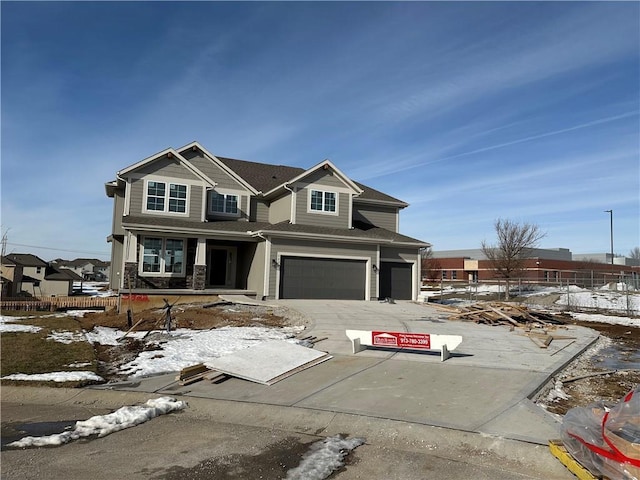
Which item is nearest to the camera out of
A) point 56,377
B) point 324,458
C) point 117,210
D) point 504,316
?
point 324,458

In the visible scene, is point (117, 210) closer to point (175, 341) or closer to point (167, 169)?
point (167, 169)

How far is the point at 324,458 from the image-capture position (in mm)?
5211

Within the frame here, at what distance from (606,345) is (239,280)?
17.2 meters

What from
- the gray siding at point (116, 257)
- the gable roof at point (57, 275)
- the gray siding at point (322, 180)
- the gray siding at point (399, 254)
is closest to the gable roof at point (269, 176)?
the gray siding at point (322, 180)

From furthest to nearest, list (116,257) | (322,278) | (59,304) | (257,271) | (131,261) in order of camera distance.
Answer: (59,304), (116,257), (322,278), (257,271), (131,261)

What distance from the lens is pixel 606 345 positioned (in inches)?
550

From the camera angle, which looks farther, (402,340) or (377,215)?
(377,215)

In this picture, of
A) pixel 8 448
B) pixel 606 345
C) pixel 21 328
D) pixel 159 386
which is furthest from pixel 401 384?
pixel 21 328

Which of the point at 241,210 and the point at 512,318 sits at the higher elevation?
the point at 241,210

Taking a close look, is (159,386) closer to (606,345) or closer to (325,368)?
(325,368)

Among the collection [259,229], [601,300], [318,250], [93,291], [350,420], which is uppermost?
[259,229]

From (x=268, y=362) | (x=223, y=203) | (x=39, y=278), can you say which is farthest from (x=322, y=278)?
(x=39, y=278)

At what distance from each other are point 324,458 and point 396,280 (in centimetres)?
2062

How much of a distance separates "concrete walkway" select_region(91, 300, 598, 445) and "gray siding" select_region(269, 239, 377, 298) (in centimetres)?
926
